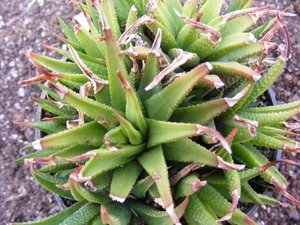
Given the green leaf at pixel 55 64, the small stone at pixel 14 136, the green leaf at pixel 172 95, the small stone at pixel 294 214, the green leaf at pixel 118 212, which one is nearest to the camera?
the green leaf at pixel 172 95

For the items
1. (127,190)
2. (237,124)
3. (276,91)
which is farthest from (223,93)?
(276,91)

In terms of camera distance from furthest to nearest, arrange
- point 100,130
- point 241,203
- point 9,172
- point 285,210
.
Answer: point 9,172, point 285,210, point 241,203, point 100,130

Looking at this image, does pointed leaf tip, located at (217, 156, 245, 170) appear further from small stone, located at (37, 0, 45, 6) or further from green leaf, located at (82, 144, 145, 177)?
small stone, located at (37, 0, 45, 6)

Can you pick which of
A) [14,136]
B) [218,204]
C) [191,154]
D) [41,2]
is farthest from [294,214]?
[41,2]

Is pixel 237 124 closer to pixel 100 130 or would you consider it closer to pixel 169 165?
pixel 169 165

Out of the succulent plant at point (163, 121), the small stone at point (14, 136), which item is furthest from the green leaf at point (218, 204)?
the small stone at point (14, 136)

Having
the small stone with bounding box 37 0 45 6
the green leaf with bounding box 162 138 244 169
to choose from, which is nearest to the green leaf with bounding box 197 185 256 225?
the green leaf with bounding box 162 138 244 169

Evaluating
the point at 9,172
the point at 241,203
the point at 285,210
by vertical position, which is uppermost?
the point at 9,172

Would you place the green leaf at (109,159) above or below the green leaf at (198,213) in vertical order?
above

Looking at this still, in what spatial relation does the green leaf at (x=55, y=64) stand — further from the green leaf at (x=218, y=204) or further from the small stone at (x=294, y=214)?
the small stone at (x=294, y=214)
